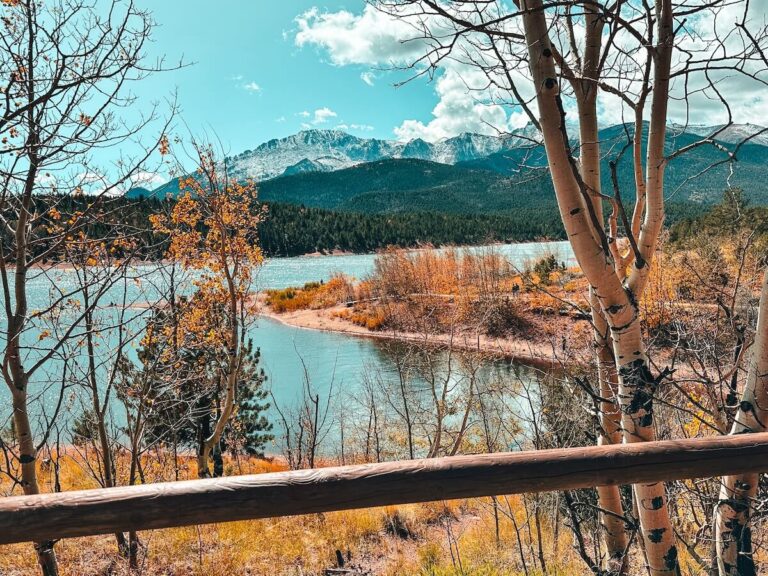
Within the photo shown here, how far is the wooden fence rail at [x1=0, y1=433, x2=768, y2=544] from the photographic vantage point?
1558mm

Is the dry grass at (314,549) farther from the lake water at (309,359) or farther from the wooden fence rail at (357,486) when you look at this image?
the lake water at (309,359)

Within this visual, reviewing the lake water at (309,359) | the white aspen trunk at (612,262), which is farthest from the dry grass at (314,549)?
the lake water at (309,359)

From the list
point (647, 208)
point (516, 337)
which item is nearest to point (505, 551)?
point (647, 208)

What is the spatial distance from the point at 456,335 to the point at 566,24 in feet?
89.7

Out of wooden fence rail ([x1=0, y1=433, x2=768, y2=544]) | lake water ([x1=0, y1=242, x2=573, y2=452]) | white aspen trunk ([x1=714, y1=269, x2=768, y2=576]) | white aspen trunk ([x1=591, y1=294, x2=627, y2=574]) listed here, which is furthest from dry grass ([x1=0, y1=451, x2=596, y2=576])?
lake water ([x1=0, y1=242, x2=573, y2=452])

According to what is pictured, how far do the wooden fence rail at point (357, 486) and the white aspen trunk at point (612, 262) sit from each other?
566 mm

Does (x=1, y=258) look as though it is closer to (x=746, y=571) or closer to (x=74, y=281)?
(x=74, y=281)

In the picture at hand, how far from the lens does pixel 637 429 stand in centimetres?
239

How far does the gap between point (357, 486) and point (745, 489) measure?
6.95ft

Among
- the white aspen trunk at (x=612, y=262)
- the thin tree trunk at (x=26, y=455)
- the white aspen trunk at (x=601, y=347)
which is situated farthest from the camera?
the thin tree trunk at (x=26, y=455)

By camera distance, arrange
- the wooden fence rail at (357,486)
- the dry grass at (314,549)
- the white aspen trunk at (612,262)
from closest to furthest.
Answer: the wooden fence rail at (357,486), the white aspen trunk at (612,262), the dry grass at (314,549)

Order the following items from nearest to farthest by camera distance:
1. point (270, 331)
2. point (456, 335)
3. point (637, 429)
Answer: point (637, 429)
point (456, 335)
point (270, 331)

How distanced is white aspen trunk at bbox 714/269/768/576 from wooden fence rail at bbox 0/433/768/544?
2.46 ft

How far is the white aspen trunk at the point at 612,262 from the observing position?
193cm
